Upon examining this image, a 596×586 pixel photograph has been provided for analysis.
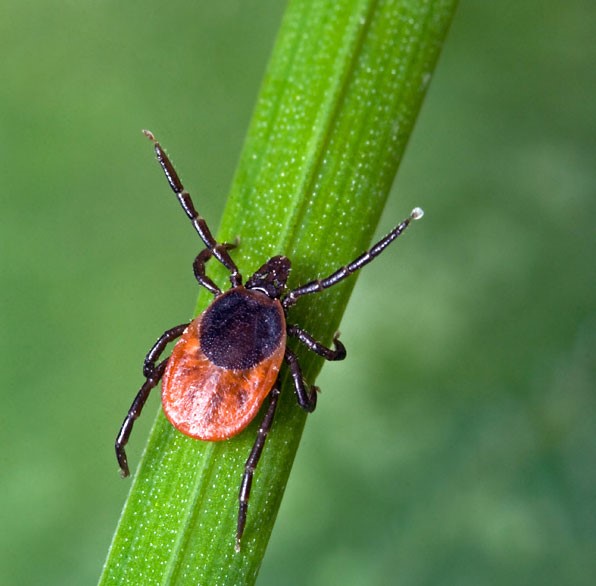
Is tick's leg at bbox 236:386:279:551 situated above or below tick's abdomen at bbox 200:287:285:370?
below

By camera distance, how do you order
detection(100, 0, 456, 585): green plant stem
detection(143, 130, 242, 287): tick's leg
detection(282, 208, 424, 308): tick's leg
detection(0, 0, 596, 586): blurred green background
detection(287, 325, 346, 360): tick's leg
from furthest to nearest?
detection(0, 0, 596, 586): blurred green background → detection(143, 130, 242, 287): tick's leg → detection(287, 325, 346, 360): tick's leg → detection(282, 208, 424, 308): tick's leg → detection(100, 0, 456, 585): green plant stem

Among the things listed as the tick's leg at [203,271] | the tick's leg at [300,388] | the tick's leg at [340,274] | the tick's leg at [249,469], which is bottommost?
the tick's leg at [249,469]

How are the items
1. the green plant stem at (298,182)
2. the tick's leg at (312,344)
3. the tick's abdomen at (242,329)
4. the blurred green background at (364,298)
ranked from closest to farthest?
1. the green plant stem at (298,182)
2. the tick's leg at (312,344)
3. the tick's abdomen at (242,329)
4. the blurred green background at (364,298)

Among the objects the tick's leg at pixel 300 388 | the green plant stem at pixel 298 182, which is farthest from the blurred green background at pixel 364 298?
the green plant stem at pixel 298 182

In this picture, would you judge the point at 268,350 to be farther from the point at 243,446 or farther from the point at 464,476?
the point at 464,476

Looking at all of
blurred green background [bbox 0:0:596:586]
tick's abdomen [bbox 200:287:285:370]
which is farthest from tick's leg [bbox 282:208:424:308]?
blurred green background [bbox 0:0:596:586]

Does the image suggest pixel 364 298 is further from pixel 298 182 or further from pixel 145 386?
pixel 298 182

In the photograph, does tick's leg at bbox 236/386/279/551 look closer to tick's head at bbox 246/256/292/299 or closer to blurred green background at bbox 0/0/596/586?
tick's head at bbox 246/256/292/299

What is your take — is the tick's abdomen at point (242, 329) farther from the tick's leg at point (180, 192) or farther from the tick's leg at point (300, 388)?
the tick's leg at point (180, 192)

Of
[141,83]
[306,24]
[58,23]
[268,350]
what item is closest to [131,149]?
[141,83]
